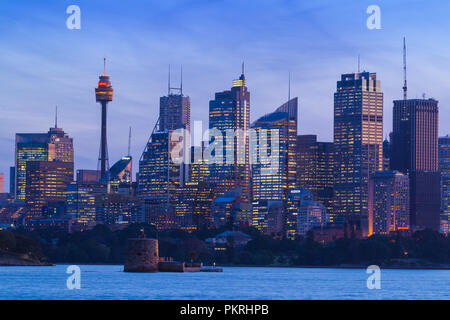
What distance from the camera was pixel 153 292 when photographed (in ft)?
306

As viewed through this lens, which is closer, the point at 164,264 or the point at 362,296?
the point at 362,296

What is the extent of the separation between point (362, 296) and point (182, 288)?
21213 millimetres
